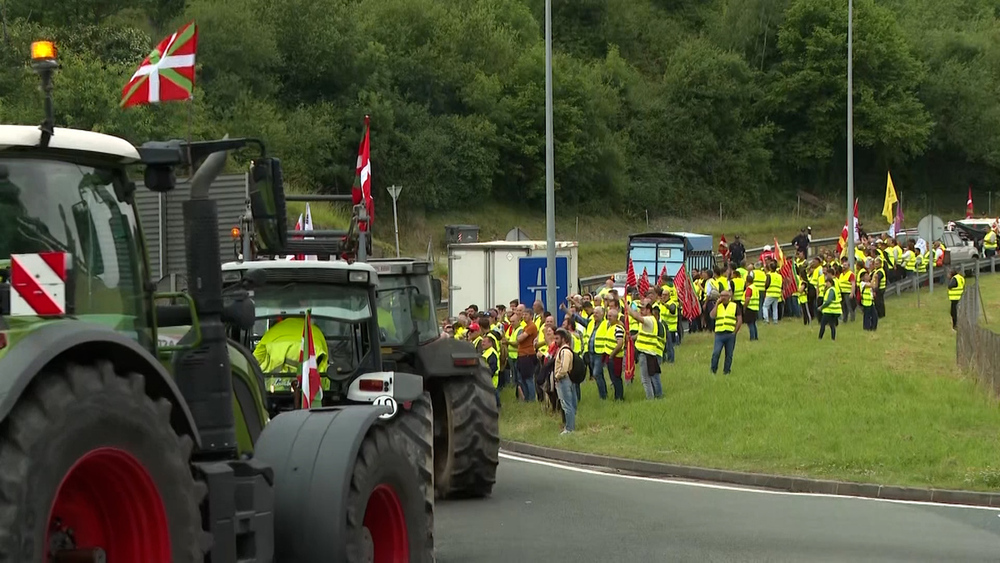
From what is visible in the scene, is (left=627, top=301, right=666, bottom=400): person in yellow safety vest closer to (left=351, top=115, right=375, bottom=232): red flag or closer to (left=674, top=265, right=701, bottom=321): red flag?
A: (left=351, top=115, right=375, bottom=232): red flag

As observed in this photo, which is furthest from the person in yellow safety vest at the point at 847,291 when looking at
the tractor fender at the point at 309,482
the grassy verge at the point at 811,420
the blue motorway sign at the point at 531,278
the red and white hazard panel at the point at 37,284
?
the red and white hazard panel at the point at 37,284

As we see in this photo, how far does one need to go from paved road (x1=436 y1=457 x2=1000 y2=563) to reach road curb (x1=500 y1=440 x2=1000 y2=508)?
86cm

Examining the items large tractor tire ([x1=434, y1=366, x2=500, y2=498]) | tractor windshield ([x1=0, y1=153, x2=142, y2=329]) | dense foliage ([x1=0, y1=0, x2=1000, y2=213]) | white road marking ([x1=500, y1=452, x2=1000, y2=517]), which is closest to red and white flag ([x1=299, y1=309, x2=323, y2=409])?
large tractor tire ([x1=434, y1=366, x2=500, y2=498])

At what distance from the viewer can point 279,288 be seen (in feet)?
43.4

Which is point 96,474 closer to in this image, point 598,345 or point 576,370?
point 576,370

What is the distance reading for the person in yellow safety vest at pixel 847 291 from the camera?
35.8 metres

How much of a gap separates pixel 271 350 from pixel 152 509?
655 cm

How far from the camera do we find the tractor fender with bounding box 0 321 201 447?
17.5 feet

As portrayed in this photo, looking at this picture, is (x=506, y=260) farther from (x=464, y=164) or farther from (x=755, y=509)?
(x=464, y=164)

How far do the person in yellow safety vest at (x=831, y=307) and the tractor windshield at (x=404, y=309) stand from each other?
647 inches

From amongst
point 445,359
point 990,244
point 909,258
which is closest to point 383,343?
point 445,359

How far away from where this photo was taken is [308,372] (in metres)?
11.4

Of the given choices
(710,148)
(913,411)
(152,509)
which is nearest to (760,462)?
(913,411)

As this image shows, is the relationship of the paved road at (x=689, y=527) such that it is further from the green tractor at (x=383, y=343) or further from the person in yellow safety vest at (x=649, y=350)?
the person in yellow safety vest at (x=649, y=350)
